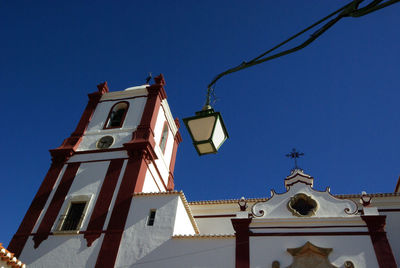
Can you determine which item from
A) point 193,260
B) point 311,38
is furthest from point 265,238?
point 311,38

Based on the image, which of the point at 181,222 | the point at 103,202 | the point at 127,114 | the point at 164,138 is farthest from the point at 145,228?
the point at 164,138

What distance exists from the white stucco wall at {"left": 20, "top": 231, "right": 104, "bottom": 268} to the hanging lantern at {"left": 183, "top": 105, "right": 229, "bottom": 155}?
1021 cm

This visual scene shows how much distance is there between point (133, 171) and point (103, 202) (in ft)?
6.30

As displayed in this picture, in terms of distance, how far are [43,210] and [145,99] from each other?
8295 mm

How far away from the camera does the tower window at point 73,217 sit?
47.9 ft

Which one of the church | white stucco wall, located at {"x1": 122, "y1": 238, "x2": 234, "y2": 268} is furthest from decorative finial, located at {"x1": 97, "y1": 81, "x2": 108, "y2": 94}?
white stucco wall, located at {"x1": 122, "y1": 238, "x2": 234, "y2": 268}

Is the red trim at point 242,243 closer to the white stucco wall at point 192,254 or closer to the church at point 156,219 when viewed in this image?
the church at point 156,219

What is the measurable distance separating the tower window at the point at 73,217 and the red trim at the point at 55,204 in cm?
51

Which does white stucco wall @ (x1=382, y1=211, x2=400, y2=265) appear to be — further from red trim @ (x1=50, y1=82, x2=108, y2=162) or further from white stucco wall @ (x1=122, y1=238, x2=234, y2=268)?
red trim @ (x1=50, y1=82, x2=108, y2=162)

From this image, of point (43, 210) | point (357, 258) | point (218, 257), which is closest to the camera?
point (357, 258)

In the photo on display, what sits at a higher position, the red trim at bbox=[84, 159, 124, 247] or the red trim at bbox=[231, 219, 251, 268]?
the red trim at bbox=[84, 159, 124, 247]

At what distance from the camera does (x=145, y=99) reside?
Result: 20344 millimetres

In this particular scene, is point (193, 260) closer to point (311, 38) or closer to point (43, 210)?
point (43, 210)

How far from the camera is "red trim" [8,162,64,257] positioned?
14.3 m
